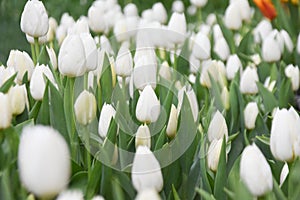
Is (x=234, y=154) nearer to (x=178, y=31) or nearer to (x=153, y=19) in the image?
(x=178, y=31)

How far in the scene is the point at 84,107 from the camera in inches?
59.7

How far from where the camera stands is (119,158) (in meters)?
1.57

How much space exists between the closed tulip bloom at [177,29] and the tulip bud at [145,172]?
54.1 inches

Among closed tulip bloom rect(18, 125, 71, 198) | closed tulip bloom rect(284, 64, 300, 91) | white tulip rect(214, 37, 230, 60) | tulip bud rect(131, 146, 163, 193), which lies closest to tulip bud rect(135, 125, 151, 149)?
tulip bud rect(131, 146, 163, 193)

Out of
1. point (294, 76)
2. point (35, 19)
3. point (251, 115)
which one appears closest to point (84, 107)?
point (35, 19)

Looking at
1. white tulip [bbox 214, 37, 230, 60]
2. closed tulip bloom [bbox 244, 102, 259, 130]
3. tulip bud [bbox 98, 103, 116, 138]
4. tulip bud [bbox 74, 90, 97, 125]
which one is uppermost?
tulip bud [bbox 74, 90, 97, 125]

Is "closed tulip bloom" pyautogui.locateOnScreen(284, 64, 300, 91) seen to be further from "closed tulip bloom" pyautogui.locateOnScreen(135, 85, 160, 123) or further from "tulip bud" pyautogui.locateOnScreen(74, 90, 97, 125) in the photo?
"tulip bud" pyautogui.locateOnScreen(74, 90, 97, 125)

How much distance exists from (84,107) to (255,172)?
47 cm

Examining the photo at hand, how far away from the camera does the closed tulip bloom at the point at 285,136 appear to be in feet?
4.52

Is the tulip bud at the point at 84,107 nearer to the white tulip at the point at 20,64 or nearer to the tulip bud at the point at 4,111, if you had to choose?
the tulip bud at the point at 4,111

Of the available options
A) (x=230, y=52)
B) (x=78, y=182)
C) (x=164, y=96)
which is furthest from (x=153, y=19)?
(x=78, y=182)

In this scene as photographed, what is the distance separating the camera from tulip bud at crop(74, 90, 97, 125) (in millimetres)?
1504

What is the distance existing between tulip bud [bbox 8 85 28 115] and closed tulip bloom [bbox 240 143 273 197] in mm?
615

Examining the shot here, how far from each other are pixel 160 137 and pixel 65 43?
0.31m
